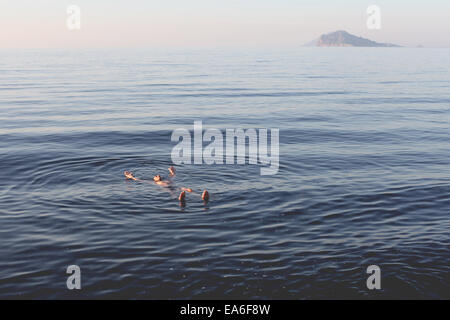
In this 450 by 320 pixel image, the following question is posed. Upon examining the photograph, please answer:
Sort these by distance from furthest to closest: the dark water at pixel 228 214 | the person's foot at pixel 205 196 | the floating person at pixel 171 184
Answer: the person's foot at pixel 205 196 < the floating person at pixel 171 184 < the dark water at pixel 228 214

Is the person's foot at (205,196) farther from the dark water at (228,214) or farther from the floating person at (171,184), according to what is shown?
the dark water at (228,214)

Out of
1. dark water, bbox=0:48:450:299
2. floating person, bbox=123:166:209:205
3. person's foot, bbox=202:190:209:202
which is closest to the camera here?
dark water, bbox=0:48:450:299

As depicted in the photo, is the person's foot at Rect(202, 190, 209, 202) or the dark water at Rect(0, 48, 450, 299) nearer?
the dark water at Rect(0, 48, 450, 299)

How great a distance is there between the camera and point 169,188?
880 inches

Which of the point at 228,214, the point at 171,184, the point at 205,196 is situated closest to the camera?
the point at 228,214

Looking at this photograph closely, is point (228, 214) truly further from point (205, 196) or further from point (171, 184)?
point (171, 184)

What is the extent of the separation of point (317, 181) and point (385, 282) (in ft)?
36.1

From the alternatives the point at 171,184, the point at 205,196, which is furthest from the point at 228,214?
the point at 171,184

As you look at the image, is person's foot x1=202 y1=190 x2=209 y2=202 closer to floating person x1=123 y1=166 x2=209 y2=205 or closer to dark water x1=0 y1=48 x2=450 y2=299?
floating person x1=123 y1=166 x2=209 y2=205

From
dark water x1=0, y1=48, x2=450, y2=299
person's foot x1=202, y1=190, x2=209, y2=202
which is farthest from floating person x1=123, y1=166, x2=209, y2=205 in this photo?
dark water x1=0, y1=48, x2=450, y2=299

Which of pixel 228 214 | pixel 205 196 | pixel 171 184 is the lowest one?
pixel 228 214

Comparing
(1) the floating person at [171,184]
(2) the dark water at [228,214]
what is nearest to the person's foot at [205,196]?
(1) the floating person at [171,184]
